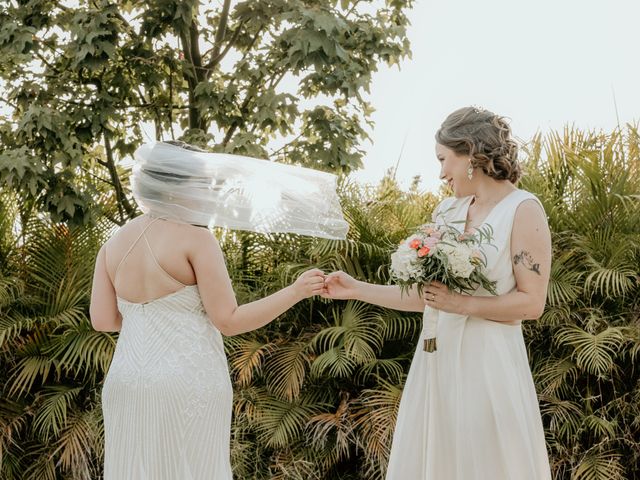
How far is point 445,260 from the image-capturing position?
334 centimetres

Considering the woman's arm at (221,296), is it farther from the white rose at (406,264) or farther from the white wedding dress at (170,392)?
the white rose at (406,264)

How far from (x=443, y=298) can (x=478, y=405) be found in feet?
1.54

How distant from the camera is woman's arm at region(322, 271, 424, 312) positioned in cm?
394

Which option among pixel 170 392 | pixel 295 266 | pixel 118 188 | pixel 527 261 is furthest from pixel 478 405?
pixel 118 188

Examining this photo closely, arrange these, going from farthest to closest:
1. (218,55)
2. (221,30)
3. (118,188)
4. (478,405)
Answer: (218,55), (221,30), (118,188), (478,405)

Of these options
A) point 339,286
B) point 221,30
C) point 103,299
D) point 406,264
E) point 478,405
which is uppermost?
point 221,30

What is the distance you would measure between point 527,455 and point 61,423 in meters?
3.94

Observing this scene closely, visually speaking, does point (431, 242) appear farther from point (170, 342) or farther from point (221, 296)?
point (170, 342)

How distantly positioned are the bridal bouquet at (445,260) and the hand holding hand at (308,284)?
1.11ft

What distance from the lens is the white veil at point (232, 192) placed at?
3320 millimetres

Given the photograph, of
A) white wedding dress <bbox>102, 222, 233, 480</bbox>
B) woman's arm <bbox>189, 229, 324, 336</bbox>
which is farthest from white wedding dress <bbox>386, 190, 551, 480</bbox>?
white wedding dress <bbox>102, 222, 233, 480</bbox>

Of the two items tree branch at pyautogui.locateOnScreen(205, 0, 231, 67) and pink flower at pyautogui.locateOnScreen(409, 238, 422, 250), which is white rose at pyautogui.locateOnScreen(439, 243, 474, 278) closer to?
pink flower at pyautogui.locateOnScreen(409, 238, 422, 250)

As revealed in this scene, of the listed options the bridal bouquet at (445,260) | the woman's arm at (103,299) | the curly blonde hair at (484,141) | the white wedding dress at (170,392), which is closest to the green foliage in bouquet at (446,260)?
the bridal bouquet at (445,260)

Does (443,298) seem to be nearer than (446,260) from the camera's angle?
No
